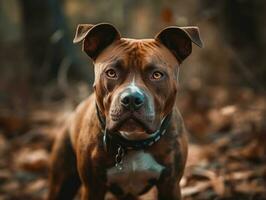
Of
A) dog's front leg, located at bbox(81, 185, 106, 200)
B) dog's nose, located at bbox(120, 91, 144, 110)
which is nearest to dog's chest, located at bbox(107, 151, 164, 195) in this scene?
dog's front leg, located at bbox(81, 185, 106, 200)

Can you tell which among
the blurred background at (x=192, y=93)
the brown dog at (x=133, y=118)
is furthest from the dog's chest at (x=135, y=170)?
the blurred background at (x=192, y=93)

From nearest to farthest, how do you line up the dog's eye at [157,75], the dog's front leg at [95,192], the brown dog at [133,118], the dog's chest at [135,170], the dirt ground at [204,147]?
the brown dog at [133,118], the dog's eye at [157,75], the dog's chest at [135,170], the dog's front leg at [95,192], the dirt ground at [204,147]

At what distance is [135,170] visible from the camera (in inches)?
178

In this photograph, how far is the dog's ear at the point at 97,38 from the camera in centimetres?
462

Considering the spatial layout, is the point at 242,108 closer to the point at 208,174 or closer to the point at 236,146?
the point at 236,146

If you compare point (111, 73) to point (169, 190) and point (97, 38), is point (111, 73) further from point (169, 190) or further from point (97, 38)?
point (169, 190)

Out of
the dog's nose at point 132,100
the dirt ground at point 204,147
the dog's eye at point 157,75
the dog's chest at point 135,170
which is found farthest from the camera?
the dirt ground at point 204,147

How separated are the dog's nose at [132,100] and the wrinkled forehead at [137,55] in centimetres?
29

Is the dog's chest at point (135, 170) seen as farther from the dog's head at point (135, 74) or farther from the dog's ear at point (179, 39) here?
the dog's ear at point (179, 39)

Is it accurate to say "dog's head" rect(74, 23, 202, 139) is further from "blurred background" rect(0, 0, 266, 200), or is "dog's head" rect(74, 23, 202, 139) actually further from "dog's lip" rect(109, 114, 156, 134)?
"blurred background" rect(0, 0, 266, 200)

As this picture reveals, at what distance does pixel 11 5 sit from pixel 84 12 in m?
2.53

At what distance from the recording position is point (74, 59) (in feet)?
29.0

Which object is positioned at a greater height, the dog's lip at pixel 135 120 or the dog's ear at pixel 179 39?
the dog's ear at pixel 179 39

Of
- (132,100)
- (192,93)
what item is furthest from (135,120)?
(192,93)
